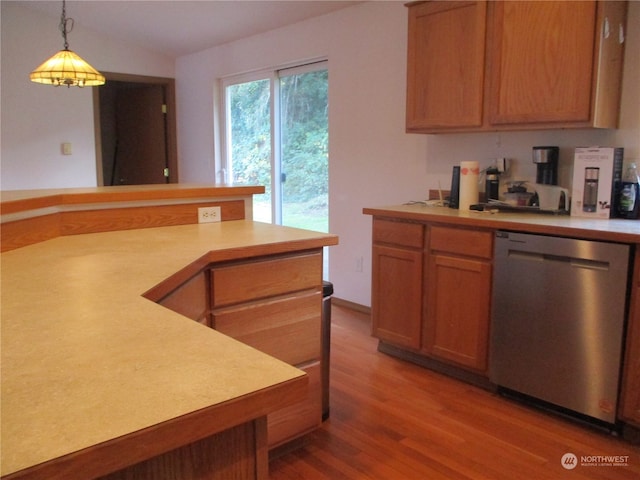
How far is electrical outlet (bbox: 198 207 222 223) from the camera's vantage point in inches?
94.4

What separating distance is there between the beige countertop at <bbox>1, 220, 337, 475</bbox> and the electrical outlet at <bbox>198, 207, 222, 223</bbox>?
89 cm

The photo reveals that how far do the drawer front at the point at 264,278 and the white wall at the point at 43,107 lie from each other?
4030 mm

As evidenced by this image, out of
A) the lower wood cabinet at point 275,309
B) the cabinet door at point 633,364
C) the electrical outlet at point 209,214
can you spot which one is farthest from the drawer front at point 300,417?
the cabinet door at point 633,364

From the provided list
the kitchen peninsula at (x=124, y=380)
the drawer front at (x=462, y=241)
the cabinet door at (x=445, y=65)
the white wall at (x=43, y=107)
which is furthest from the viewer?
the white wall at (x=43, y=107)

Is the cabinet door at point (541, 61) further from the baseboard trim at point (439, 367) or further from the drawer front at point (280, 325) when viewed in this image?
the drawer front at point (280, 325)

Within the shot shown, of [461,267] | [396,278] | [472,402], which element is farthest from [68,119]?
[472,402]

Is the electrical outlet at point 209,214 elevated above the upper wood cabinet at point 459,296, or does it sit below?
above

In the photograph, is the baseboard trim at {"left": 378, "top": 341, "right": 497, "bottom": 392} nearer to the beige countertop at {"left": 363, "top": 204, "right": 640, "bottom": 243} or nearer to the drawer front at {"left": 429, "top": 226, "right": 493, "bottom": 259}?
the drawer front at {"left": 429, "top": 226, "right": 493, "bottom": 259}

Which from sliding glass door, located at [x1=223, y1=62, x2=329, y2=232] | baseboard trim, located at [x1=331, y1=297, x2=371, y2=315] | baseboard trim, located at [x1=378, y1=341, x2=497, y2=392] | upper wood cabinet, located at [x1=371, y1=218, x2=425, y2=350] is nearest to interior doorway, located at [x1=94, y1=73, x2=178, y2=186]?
sliding glass door, located at [x1=223, y1=62, x2=329, y2=232]

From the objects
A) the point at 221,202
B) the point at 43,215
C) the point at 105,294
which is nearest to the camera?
the point at 105,294

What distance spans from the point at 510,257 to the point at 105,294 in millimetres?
1916

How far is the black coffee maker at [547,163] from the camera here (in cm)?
275

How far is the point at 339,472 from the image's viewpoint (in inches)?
77.9

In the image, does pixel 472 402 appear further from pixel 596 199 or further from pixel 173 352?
pixel 173 352
